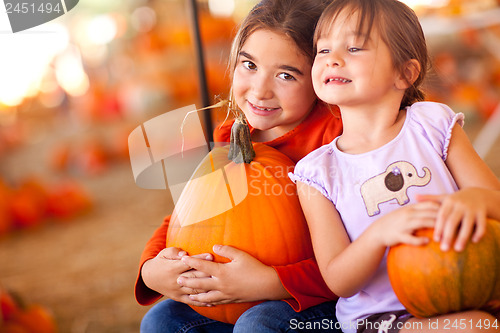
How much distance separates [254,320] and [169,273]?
20 cm

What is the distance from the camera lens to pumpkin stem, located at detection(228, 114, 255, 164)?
40.7 inches

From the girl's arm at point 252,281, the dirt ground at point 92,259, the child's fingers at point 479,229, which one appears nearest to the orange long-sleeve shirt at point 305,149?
the girl's arm at point 252,281

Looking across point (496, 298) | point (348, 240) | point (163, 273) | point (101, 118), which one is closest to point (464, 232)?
point (496, 298)

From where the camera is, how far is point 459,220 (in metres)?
0.73

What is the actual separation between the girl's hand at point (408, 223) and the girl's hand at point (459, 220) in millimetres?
15

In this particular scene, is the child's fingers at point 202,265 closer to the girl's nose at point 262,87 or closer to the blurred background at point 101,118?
the girl's nose at point 262,87

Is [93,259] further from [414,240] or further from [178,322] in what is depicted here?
[414,240]

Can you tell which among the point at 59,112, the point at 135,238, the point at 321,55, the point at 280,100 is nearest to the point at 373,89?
the point at 321,55

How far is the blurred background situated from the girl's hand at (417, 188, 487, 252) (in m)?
1.14

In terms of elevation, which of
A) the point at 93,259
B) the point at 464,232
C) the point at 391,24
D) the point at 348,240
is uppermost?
the point at 391,24

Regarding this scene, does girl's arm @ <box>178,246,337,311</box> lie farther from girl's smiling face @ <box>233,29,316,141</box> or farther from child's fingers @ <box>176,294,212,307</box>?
girl's smiling face @ <box>233,29,316,141</box>

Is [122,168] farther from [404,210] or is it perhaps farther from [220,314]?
[404,210]

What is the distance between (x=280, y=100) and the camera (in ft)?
3.64

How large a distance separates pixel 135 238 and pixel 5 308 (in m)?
0.99
